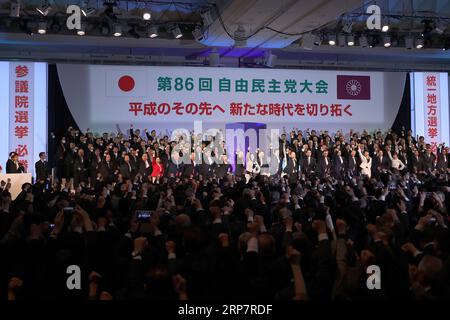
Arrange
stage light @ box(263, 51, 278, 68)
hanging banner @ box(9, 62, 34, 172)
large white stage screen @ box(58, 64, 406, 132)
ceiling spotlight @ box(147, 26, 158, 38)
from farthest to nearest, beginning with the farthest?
stage light @ box(263, 51, 278, 68)
large white stage screen @ box(58, 64, 406, 132)
hanging banner @ box(9, 62, 34, 172)
ceiling spotlight @ box(147, 26, 158, 38)

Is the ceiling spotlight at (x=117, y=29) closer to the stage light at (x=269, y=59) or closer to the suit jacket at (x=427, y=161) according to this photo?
the stage light at (x=269, y=59)

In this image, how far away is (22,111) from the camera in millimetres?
14086

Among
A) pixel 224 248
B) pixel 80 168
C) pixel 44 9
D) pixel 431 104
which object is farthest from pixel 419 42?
pixel 224 248

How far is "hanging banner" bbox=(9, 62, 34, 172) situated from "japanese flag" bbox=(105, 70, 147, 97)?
76.1 inches

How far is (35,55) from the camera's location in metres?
15.7

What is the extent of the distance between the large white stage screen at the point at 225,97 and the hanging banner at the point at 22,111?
0.86 meters

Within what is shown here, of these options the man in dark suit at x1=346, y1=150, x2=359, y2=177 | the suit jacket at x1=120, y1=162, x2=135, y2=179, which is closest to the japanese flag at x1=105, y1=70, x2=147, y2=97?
the suit jacket at x1=120, y1=162, x2=135, y2=179

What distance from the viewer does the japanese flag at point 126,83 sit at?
573 inches

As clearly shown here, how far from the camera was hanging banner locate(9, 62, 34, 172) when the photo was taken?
45.9 feet

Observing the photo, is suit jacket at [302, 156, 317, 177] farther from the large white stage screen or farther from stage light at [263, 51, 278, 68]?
stage light at [263, 51, 278, 68]

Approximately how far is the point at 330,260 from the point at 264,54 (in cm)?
1325

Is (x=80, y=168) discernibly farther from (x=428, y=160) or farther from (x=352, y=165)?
(x=428, y=160)

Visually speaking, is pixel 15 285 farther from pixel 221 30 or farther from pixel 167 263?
pixel 221 30

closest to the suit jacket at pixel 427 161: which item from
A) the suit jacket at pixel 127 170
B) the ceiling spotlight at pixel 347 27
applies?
the ceiling spotlight at pixel 347 27
